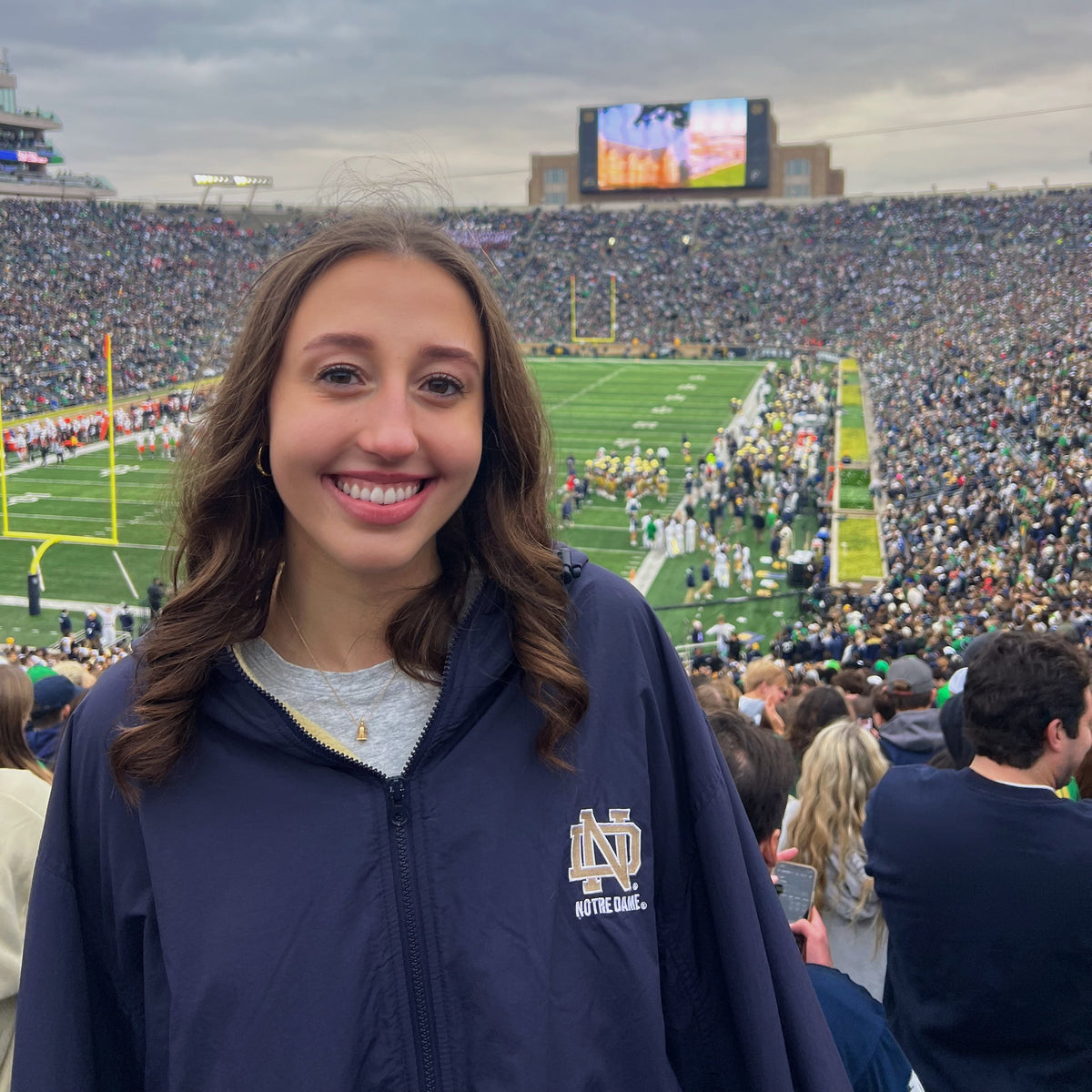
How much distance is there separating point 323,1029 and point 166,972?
21cm

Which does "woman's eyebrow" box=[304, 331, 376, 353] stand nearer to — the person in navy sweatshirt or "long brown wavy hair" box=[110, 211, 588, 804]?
"long brown wavy hair" box=[110, 211, 588, 804]

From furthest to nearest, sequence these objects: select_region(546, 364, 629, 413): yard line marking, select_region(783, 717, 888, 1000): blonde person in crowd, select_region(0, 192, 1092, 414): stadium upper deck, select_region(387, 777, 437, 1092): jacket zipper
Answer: select_region(0, 192, 1092, 414): stadium upper deck, select_region(546, 364, 629, 413): yard line marking, select_region(783, 717, 888, 1000): blonde person in crowd, select_region(387, 777, 437, 1092): jacket zipper

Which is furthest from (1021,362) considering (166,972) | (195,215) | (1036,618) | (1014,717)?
(195,215)

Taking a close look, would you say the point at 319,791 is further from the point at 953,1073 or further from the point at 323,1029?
the point at 953,1073

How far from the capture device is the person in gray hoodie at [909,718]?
482cm

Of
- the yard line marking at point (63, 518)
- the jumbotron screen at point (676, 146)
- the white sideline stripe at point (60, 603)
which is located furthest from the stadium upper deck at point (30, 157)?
the white sideline stripe at point (60, 603)

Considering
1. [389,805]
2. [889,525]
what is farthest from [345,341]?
[889,525]

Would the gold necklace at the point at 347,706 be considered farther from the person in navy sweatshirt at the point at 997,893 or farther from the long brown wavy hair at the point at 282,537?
the person in navy sweatshirt at the point at 997,893

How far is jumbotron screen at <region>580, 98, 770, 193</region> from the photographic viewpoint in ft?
212

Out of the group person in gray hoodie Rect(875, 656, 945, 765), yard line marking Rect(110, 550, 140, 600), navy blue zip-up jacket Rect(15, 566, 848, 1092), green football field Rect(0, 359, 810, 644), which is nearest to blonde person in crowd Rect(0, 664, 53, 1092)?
navy blue zip-up jacket Rect(15, 566, 848, 1092)

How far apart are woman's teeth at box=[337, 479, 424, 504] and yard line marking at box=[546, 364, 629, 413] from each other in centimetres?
3332

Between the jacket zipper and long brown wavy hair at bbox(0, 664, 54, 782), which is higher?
the jacket zipper

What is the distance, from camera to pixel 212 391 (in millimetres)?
1727

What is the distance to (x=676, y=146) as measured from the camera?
214 feet
